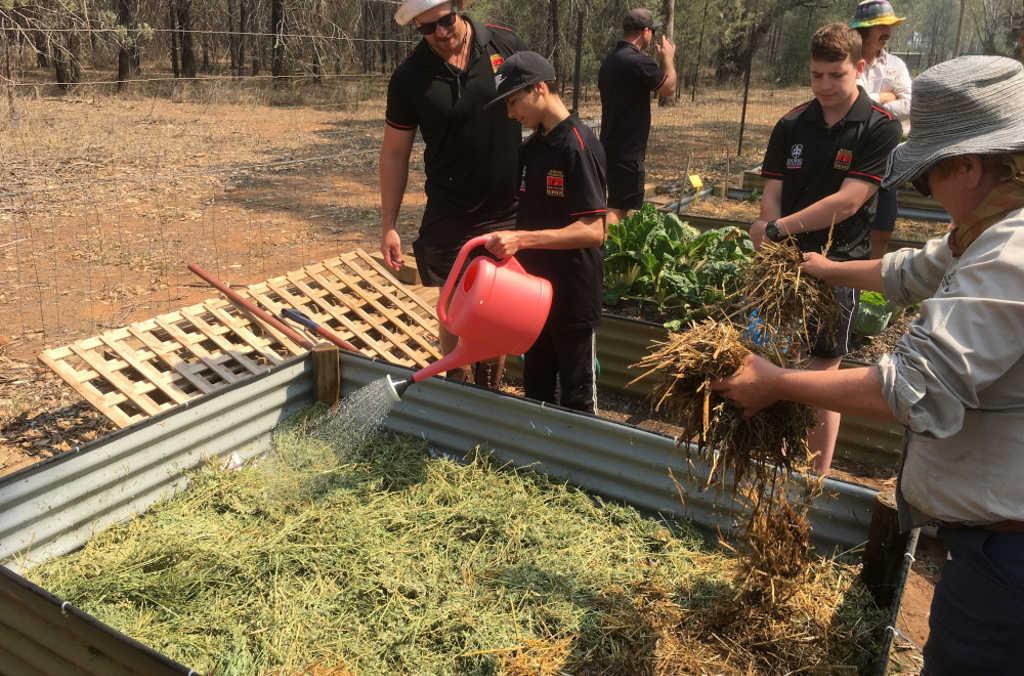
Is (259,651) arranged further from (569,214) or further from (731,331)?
(569,214)

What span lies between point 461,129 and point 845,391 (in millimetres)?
2444

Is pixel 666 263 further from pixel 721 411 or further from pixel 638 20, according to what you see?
pixel 721 411

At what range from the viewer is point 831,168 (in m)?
3.22

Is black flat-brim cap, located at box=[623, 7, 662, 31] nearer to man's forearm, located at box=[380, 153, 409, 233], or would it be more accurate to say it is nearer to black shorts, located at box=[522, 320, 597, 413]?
man's forearm, located at box=[380, 153, 409, 233]

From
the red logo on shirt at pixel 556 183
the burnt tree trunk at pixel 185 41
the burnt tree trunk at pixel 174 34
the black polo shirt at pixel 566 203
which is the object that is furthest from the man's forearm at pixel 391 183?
the burnt tree trunk at pixel 185 41

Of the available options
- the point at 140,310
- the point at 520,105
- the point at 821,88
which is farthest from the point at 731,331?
the point at 140,310

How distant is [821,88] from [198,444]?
116 inches

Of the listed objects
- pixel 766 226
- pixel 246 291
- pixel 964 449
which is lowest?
pixel 246 291

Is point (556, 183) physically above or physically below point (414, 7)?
below

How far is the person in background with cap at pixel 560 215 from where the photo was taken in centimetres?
297

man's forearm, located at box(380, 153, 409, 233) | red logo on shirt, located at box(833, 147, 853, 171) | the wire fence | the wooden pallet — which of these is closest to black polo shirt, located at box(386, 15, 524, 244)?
man's forearm, located at box(380, 153, 409, 233)

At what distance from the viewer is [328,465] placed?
340 cm

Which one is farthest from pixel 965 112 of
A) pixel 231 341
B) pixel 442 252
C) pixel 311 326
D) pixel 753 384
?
pixel 231 341

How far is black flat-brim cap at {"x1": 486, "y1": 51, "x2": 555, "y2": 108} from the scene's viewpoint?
2.90 m
